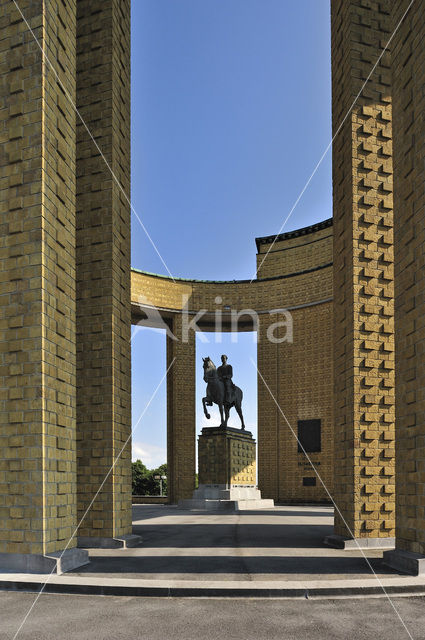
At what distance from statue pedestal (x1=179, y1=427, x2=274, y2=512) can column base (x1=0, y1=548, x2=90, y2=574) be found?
1560 cm

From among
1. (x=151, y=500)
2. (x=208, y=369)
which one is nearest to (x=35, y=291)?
(x=208, y=369)

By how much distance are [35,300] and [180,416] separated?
846 inches

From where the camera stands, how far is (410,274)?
806cm

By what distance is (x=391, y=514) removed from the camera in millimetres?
9492

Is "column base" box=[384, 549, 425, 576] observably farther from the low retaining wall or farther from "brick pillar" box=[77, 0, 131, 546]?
the low retaining wall

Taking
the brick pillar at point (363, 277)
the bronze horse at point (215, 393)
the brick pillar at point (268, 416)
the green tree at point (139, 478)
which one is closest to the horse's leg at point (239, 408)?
the bronze horse at point (215, 393)

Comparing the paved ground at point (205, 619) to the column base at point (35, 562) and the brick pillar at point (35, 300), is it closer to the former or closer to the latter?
the column base at point (35, 562)

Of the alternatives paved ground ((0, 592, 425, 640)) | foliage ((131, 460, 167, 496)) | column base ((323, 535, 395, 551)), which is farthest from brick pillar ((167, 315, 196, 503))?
foliage ((131, 460, 167, 496))

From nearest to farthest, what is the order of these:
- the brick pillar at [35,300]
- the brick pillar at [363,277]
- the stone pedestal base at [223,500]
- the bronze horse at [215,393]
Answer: the brick pillar at [35,300] < the brick pillar at [363,277] < the stone pedestal base at [223,500] < the bronze horse at [215,393]

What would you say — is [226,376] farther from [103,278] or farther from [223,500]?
[103,278]

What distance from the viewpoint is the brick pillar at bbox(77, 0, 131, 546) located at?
977cm

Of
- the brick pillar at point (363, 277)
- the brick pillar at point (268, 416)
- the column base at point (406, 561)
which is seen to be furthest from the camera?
the brick pillar at point (268, 416)

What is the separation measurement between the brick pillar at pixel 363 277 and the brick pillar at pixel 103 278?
3.89 meters

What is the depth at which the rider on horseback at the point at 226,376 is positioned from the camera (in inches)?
953
